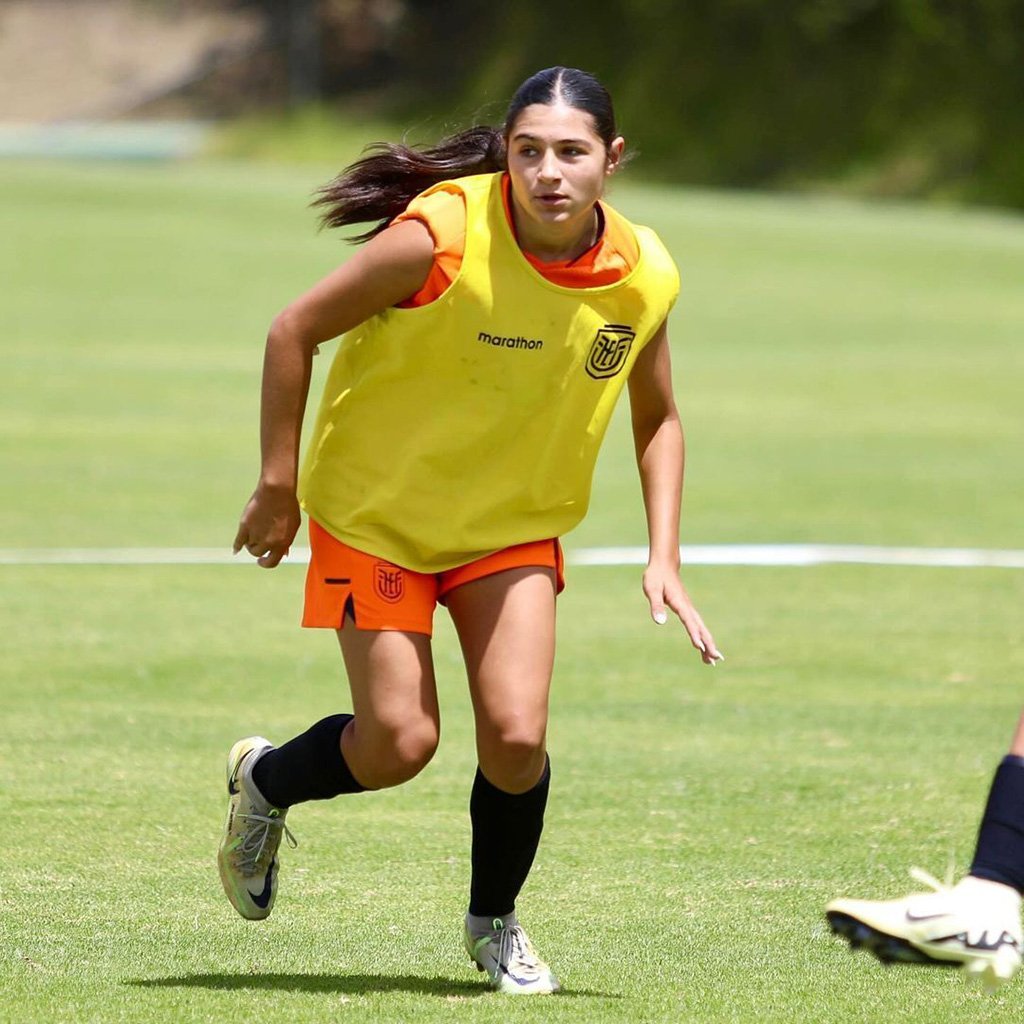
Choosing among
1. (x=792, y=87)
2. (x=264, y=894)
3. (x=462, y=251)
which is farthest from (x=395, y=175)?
(x=792, y=87)

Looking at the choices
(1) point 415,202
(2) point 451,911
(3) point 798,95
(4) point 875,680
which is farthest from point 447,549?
(3) point 798,95

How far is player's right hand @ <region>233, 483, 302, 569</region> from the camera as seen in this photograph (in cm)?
469

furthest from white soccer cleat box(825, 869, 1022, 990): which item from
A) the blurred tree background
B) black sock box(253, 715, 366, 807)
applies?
the blurred tree background

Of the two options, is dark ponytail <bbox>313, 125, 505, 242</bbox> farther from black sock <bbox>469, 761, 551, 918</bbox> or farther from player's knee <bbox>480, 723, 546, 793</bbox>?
black sock <bbox>469, 761, 551, 918</bbox>

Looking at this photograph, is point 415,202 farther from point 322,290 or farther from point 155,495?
point 155,495

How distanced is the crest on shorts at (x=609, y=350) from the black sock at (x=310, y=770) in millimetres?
1008

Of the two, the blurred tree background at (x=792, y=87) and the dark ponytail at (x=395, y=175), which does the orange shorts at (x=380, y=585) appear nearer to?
the dark ponytail at (x=395, y=175)

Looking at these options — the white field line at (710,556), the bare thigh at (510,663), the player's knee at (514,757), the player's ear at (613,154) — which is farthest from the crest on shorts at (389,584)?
the white field line at (710,556)

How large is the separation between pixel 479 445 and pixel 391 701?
613mm

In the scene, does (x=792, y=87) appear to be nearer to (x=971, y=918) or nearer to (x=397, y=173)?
(x=397, y=173)

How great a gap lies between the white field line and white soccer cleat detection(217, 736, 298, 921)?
6.11 meters

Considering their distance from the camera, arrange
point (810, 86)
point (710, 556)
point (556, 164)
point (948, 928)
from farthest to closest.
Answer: point (810, 86) < point (710, 556) < point (556, 164) < point (948, 928)

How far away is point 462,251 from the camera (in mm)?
4586

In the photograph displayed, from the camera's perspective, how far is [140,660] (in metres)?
8.66
